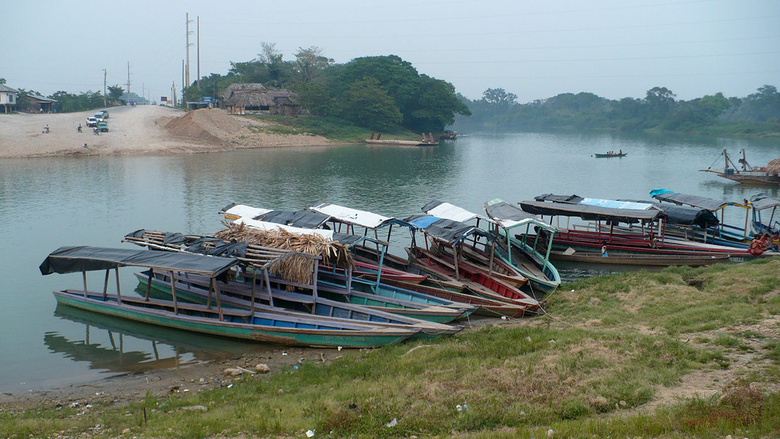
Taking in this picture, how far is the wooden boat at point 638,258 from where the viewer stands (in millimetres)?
21531

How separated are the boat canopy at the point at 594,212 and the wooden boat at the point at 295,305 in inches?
402

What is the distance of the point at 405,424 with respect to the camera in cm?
866

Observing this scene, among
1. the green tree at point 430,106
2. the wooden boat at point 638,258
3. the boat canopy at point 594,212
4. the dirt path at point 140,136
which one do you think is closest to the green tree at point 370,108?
the green tree at point 430,106

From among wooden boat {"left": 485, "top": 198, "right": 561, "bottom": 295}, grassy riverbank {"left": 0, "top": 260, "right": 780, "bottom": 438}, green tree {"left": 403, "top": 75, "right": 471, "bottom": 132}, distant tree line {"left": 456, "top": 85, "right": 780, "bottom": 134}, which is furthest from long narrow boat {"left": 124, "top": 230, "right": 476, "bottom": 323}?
distant tree line {"left": 456, "top": 85, "right": 780, "bottom": 134}

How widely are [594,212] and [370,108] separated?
64.5 m

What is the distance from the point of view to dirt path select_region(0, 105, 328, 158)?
54.3m

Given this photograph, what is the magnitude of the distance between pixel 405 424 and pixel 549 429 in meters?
2.05

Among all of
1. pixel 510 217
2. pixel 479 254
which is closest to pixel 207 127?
pixel 479 254

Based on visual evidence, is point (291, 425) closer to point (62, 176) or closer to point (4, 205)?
point (4, 205)

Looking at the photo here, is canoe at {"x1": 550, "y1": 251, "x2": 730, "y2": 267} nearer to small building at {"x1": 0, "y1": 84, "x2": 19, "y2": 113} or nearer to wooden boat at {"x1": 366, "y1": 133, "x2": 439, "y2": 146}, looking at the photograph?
wooden boat at {"x1": 366, "y1": 133, "x2": 439, "y2": 146}

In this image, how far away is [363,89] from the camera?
84562 mm

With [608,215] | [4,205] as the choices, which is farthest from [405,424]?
[4,205]

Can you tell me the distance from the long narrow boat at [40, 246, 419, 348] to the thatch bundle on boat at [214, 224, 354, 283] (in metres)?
1.23

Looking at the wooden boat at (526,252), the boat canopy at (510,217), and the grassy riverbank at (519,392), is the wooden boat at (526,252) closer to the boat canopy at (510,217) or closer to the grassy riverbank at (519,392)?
the boat canopy at (510,217)
